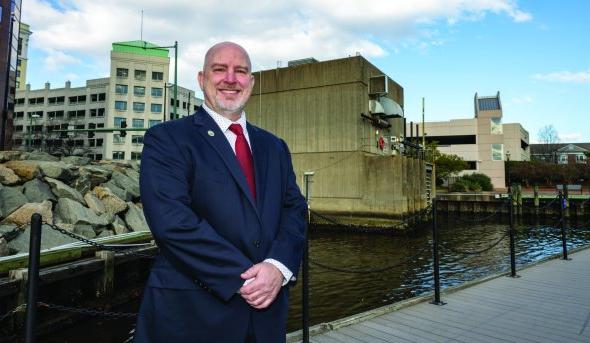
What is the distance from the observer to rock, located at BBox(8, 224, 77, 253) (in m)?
8.07

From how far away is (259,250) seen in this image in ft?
6.05

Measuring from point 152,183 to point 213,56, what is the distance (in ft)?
2.76

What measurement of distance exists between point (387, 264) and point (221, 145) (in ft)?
43.8

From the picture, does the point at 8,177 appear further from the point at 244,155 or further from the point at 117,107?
the point at 117,107

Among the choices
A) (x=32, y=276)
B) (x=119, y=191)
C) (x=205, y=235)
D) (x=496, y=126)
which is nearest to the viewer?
(x=205, y=235)

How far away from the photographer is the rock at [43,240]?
318 inches

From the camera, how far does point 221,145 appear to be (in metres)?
1.91

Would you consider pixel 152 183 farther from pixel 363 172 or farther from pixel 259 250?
pixel 363 172

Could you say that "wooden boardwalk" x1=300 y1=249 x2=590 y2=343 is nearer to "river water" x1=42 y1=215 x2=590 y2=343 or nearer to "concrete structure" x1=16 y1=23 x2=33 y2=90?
"river water" x1=42 y1=215 x2=590 y2=343

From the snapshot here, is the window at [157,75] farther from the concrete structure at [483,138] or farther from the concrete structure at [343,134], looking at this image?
the concrete structure at [483,138]

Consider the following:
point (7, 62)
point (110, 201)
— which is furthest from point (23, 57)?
point (110, 201)

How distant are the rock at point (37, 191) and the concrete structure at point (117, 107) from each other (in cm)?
4725

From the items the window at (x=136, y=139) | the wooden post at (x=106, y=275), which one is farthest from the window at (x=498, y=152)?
the wooden post at (x=106, y=275)

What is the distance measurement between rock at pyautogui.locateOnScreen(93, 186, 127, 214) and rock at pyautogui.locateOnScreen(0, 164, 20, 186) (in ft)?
7.67
